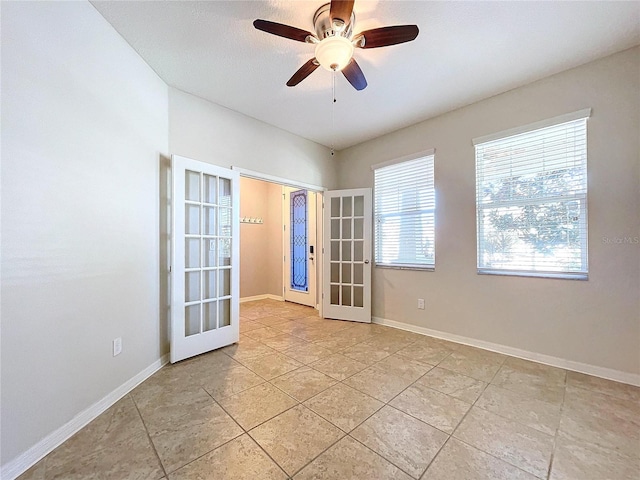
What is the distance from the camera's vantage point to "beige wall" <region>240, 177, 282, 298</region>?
5602 mm

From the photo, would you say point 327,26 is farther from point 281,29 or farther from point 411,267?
point 411,267

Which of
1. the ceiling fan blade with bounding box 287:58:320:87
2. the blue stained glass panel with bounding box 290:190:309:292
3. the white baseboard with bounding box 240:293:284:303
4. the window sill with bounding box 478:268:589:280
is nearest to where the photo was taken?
the ceiling fan blade with bounding box 287:58:320:87

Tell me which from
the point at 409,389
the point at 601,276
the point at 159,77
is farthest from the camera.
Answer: the point at 159,77

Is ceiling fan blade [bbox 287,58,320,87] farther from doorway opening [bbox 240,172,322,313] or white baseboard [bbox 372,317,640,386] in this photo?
white baseboard [bbox 372,317,640,386]

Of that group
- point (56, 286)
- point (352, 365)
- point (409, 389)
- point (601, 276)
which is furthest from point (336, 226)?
point (56, 286)

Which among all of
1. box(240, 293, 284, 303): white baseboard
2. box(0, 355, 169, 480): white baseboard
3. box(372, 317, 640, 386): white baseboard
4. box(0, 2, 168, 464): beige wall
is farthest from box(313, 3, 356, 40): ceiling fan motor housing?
box(240, 293, 284, 303): white baseboard

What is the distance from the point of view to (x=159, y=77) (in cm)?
259

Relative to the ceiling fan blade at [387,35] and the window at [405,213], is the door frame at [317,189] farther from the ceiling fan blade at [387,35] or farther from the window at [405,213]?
the ceiling fan blade at [387,35]

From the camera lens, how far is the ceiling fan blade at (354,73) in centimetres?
193

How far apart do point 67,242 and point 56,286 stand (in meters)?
0.27

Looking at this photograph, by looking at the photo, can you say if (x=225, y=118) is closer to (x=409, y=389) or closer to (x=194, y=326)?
(x=194, y=326)

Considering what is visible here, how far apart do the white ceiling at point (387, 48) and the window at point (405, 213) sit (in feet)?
2.60

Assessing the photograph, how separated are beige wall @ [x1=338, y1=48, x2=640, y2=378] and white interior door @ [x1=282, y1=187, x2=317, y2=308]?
75.0 inches

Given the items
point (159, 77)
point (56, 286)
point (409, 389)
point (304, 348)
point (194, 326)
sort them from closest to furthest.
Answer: point (56, 286) < point (409, 389) < point (159, 77) < point (194, 326) < point (304, 348)
